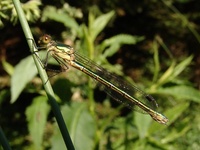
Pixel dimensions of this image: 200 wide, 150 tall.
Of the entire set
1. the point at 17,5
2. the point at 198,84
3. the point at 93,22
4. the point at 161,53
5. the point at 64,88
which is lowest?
→ the point at 198,84

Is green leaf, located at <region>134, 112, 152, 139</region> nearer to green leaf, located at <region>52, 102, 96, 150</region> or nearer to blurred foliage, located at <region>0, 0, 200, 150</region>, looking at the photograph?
blurred foliage, located at <region>0, 0, 200, 150</region>

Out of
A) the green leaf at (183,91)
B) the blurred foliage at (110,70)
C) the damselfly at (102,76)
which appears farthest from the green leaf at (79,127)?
the damselfly at (102,76)

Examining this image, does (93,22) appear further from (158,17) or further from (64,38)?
(158,17)

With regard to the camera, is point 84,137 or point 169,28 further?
point 169,28

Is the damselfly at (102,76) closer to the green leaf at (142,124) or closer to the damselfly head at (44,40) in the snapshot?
the damselfly head at (44,40)

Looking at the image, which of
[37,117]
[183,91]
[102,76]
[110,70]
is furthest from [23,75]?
[102,76]

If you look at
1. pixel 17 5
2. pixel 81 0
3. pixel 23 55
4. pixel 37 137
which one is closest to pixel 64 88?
pixel 37 137

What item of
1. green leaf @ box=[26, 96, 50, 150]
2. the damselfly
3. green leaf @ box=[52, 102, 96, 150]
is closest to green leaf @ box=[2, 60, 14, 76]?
green leaf @ box=[26, 96, 50, 150]
